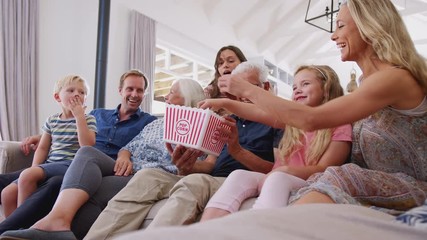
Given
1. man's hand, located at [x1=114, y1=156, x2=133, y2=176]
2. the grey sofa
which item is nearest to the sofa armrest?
the grey sofa

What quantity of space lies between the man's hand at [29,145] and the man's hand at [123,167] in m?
0.80

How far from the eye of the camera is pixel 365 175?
1095 mm

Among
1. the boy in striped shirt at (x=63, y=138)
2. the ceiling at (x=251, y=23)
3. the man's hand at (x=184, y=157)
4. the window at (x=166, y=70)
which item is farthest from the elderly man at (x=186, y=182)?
the window at (x=166, y=70)

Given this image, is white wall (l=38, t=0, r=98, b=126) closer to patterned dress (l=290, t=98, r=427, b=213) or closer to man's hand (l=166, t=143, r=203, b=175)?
man's hand (l=166, t=143, r=203, b=175)

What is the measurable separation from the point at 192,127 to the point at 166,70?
5.79m

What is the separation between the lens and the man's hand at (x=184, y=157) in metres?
1.74

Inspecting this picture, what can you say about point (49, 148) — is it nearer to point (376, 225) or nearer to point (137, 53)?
point (376, 225)

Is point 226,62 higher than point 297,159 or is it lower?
higher

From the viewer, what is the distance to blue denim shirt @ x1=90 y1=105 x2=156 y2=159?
2.45 meters

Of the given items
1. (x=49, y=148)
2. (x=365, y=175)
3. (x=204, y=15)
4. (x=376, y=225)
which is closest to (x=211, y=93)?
(x=49, y=148)

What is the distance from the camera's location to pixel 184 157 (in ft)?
5.79

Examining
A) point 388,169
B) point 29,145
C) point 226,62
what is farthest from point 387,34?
point 29,145

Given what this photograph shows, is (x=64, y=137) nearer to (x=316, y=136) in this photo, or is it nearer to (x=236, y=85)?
(x=236, y=85)

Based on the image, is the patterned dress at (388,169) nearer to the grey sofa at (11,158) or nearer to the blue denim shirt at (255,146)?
the blue denim shirt at (255,146)
